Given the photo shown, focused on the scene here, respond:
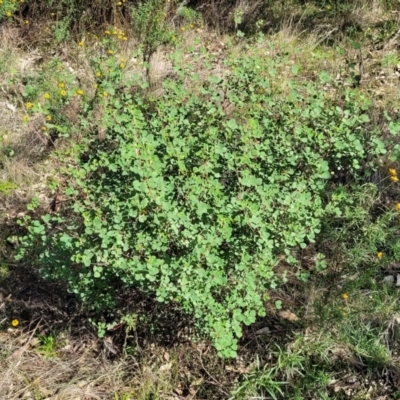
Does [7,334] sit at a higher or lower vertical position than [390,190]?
lower

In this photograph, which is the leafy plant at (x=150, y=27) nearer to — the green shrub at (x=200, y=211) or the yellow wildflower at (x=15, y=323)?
the green shrub at (x=200, y=211)

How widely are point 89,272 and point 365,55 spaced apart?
3936mm

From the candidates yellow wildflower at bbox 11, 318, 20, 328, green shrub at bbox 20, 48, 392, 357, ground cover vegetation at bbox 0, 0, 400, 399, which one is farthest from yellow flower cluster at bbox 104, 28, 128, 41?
yellow wildflower at bbox 11, 318, 20, 328

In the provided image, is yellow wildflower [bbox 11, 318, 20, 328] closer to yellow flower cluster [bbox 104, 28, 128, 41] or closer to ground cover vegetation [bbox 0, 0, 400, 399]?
ground cover vegetation [bbox 0, 0, 400, 399]

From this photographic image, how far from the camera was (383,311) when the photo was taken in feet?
10.1

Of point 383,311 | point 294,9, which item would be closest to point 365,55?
point 294,9

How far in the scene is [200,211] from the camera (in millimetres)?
2410

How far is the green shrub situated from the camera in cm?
243

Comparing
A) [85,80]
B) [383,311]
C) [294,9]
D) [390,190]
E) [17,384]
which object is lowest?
[17,384]

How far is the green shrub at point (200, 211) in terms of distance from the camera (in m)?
2.43

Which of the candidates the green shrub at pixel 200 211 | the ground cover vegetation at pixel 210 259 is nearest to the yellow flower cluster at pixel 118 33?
the ground cover vegetation at pixel 210 259

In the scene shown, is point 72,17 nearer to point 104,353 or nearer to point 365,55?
point 365,55

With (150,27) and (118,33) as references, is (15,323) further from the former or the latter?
(118,33)

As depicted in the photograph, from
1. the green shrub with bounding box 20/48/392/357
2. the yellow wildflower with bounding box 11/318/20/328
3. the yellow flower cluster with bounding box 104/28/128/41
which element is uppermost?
the yellow flower cluster with bounding box 104/28/128/41
